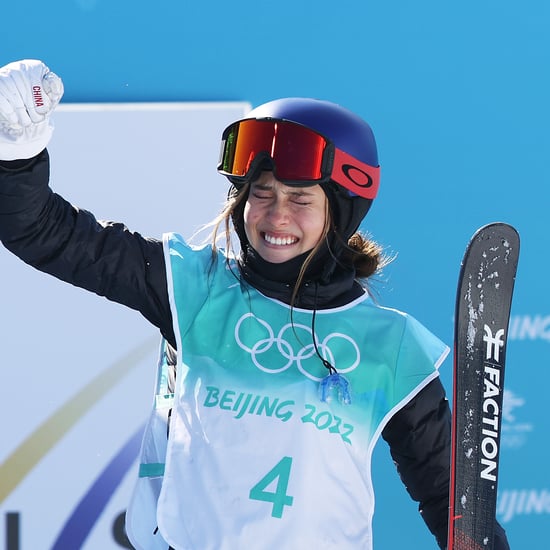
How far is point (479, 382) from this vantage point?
6.76 feet

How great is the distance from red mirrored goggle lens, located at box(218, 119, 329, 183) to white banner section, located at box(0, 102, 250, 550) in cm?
84

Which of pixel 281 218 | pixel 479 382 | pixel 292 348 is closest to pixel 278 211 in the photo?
pixel 281 218

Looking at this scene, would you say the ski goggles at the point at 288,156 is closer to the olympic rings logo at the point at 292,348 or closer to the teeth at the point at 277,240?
the teeth at the point at 277,240

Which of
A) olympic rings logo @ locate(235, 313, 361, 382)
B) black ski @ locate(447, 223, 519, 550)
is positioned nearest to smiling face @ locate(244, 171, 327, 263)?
olympic rings logo @ locate(235, 313, 361, 382)

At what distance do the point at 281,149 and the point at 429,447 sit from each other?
0.67 meters

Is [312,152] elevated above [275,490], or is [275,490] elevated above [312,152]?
[312,152]

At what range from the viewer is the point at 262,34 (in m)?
2.93

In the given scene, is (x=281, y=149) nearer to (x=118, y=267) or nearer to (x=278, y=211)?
(x=278, y=211)

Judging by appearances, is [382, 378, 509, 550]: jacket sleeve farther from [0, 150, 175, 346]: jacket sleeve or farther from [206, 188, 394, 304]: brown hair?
[0, 150, 175, 346]: jacket sleeve

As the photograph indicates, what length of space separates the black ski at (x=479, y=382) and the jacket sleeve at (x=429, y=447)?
0.06m

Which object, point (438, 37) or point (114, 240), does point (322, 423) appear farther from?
point (438, 37)

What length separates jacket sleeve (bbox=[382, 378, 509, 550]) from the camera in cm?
206

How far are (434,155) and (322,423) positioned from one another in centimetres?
132

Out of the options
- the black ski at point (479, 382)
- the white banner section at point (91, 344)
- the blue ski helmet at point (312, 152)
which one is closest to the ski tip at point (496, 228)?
the black ski at point (479, 382)
